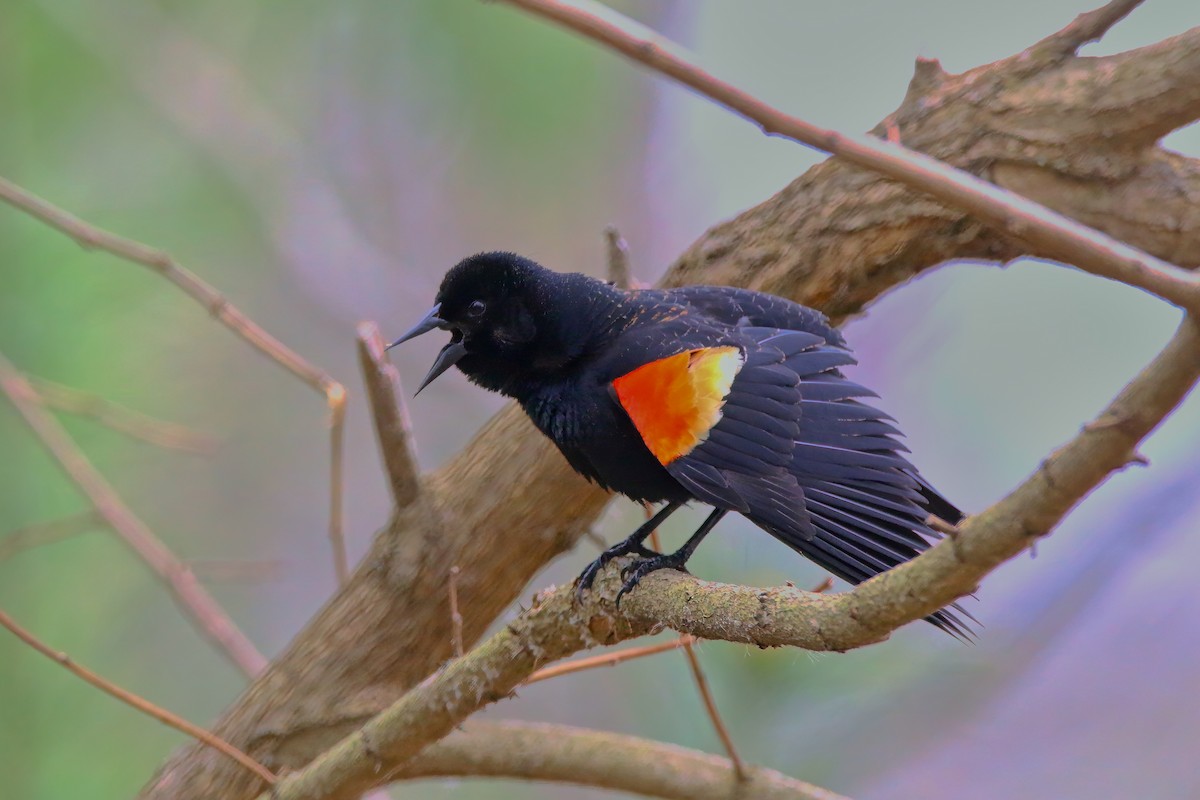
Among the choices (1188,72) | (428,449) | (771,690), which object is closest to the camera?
(1188,72)

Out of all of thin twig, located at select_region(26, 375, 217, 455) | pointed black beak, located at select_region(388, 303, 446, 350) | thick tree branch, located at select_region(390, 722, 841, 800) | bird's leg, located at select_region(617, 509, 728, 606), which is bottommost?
thick tree branch, located at select_region(390, 722, 841, 800)

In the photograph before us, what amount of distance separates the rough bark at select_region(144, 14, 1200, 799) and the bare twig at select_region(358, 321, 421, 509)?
53 mm

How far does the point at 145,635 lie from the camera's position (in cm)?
275

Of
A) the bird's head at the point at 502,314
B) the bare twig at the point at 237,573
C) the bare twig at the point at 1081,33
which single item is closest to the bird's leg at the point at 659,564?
the bird's head at the point at 502,314

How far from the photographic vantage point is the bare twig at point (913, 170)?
0.51 metres

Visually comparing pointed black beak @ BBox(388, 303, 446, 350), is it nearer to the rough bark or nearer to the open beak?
the open beak

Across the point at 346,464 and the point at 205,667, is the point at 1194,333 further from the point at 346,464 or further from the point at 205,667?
the point at 205,667

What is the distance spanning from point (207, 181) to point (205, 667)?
130 centimetres

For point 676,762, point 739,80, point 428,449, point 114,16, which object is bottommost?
point 676,762

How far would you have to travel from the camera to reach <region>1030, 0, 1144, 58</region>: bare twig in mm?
1499

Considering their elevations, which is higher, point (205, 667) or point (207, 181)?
point (207, 181)

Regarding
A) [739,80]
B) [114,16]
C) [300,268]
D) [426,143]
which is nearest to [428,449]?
[300,268]

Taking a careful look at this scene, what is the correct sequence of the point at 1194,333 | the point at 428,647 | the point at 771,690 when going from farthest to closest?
the point at 771,690 < the point at 428,647 < the point at 1194,333

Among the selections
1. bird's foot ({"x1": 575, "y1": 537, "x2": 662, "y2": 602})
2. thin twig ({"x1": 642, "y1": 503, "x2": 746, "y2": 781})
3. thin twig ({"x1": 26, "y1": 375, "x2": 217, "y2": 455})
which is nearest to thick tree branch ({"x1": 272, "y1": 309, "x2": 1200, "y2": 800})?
bird's foot ({"x1": 575, "y1": 537, "x2": 662, "y2": 602})
